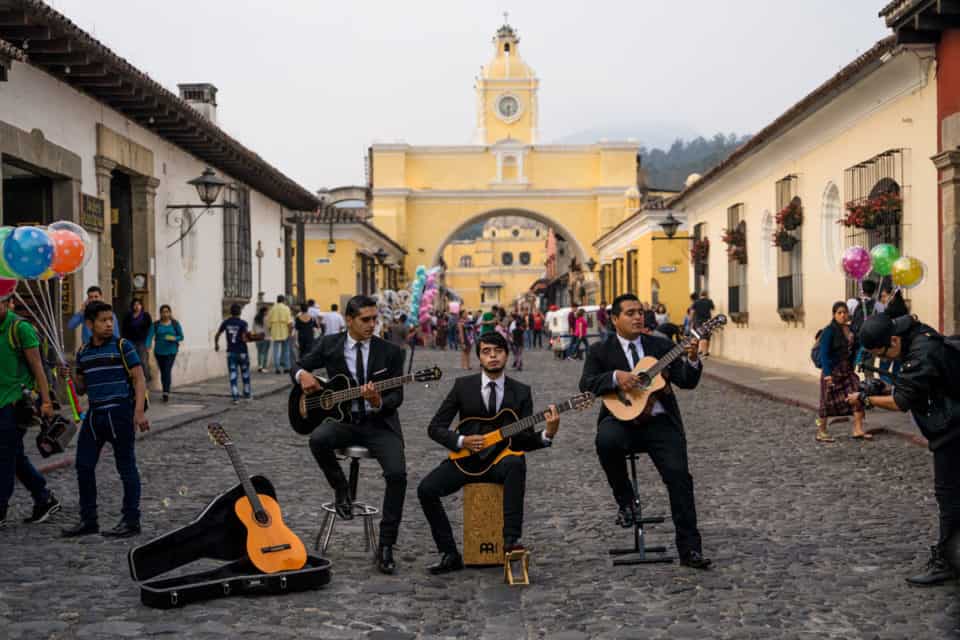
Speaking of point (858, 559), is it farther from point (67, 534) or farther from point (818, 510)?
point (67, 534)

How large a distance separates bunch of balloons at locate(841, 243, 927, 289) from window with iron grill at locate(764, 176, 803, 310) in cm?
724

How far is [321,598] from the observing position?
5.34 meters

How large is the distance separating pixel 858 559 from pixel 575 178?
49866 millimetres

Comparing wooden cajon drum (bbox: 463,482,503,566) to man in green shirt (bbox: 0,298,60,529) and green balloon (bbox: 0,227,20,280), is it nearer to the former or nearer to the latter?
man in green shirt (bbox: 0,298,60,529)

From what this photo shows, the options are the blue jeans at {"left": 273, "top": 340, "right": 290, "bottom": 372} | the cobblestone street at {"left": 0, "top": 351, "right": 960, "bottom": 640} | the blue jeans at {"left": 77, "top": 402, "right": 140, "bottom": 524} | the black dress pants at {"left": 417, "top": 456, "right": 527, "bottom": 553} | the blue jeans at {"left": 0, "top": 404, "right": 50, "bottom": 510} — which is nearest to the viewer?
the cobblestone street at {"left": 0, "top": 351, "right": 960, "bottom": 640}

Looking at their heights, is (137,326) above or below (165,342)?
above

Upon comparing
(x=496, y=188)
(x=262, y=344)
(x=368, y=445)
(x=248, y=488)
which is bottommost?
(x=262, y=344)

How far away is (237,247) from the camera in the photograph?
75.5 ft

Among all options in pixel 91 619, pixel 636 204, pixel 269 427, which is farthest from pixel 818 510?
pixel 636 204

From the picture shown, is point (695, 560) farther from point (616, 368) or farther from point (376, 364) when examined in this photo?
point (376, 364)

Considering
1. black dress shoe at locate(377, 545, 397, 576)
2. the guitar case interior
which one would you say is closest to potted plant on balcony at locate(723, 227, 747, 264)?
black dress shoe at locate(377, 545, 397, 576)

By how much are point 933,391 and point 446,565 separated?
247 centimetres

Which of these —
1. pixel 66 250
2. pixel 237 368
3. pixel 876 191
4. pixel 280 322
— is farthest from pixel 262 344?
pixel 66 250

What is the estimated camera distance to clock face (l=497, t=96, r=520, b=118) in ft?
193
